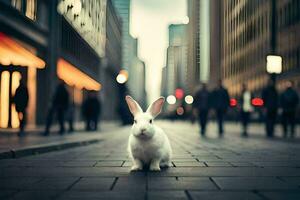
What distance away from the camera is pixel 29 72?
24594mm

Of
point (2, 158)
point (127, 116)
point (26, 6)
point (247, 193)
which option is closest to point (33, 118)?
point (26, 6)

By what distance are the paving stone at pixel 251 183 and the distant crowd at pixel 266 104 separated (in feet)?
37.0

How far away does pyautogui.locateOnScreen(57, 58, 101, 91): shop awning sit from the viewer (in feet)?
97.7

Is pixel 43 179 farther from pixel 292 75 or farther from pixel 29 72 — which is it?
pixel 292 75

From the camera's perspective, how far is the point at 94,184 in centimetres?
532

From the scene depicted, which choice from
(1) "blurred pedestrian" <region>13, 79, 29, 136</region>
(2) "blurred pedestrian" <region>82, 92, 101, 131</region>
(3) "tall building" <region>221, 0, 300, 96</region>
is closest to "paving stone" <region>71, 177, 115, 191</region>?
(1) "blurred pedestrian" <region>13, 79, 29, 136</region>

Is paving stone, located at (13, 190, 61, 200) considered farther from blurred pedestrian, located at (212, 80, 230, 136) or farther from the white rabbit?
blurred pedestrian, located at (212, 80, 230, 136)

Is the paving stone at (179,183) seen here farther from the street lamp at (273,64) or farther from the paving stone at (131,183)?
the street lamp at (273,64)

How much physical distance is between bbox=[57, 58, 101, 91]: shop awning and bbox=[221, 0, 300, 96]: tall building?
45.2ft

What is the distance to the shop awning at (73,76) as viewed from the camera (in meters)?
29.8

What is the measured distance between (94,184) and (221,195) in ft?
4.88

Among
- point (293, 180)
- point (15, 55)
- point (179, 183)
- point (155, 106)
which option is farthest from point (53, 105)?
point (293, 180)

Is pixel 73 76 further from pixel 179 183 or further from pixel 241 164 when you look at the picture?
pixel 179 183

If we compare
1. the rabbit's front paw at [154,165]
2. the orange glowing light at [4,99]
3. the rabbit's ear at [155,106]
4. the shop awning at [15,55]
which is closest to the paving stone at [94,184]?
the rabbit's front paw at [154,165]
